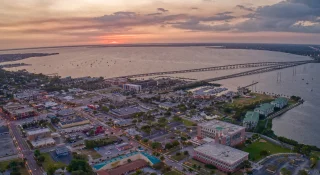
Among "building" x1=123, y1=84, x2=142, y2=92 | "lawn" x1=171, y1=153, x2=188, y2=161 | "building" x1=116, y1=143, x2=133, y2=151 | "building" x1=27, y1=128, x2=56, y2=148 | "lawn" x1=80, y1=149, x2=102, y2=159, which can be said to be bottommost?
"lawn" x1=171, y1=153, x2=188, y2=161

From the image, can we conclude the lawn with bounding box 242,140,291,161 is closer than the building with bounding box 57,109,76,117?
Yes

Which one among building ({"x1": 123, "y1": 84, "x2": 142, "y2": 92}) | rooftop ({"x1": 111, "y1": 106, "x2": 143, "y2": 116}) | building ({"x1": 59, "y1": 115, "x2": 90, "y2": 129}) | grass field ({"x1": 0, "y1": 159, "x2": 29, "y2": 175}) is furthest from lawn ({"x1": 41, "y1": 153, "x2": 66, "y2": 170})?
building ({"x1": 123, "y1": 84, "x2": 142, "y2": 92})

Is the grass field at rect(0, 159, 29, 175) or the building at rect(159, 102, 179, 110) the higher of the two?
the building at rect(159, 102, 179, 110)

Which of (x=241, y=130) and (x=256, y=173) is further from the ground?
(x=241, y=130)

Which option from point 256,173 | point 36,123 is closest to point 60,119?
point 36,123

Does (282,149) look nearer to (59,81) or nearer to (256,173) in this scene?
(256,173)

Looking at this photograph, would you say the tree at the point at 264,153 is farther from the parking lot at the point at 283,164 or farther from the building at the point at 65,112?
the building at the point at 65,112

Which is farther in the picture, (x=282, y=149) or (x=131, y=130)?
(x=131, y=130)

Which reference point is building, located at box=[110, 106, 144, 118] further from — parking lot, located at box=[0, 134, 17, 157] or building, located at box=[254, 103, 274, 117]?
building, located at box=[254, 103, 274, 117]
